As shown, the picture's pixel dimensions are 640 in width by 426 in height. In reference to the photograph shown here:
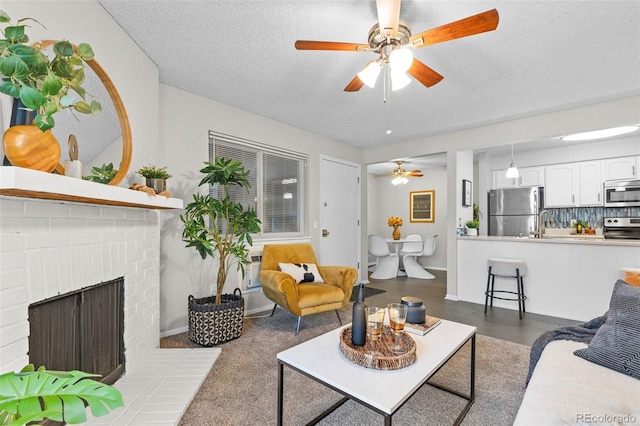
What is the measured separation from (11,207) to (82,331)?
81 cm

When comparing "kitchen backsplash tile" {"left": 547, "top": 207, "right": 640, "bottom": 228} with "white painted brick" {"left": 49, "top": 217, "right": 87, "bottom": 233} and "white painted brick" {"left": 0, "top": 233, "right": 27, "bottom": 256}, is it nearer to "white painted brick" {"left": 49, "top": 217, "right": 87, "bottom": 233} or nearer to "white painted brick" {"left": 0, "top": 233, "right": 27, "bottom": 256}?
"white painted brick" {"left": 49, "top": 217, "right": 87, "bottom": 233}

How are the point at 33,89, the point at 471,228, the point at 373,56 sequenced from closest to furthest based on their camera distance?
the point at 33,89
the point at 373,56
the point at 471,228

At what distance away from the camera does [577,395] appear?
3.89 ft

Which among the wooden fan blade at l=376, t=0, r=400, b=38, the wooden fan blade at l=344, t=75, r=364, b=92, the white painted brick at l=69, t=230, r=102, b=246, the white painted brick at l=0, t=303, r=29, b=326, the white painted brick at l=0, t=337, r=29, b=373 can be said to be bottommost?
the white painted brick at l=0, t=337, r=29, b=373

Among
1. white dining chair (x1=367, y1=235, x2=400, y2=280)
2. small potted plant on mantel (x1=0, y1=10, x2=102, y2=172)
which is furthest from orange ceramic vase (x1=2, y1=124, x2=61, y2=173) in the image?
white dining chair (x1=367, y1=235, x2=400, y2=280)

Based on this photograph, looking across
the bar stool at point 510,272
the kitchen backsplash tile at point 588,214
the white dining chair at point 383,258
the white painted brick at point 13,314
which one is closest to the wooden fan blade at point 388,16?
the white painted brick at point 13,314

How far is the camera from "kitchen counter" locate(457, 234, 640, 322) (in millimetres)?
3141

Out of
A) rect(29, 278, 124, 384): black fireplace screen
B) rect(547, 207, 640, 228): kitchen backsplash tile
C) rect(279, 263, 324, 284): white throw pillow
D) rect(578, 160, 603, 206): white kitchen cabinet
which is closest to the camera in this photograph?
rect(29, 278, 124, 384): black fireplace screen

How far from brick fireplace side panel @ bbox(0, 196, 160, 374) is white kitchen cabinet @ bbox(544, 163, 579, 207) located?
19.1ft

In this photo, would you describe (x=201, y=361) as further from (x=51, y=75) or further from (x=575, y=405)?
(x=575, y=405)

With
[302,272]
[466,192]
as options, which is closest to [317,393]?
[302,272]

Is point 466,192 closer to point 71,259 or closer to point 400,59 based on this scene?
point 400,59

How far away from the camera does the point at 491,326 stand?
123 inches

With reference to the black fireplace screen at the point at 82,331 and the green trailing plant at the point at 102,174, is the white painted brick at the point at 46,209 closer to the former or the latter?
the green trailing plant at the point at 102,174
